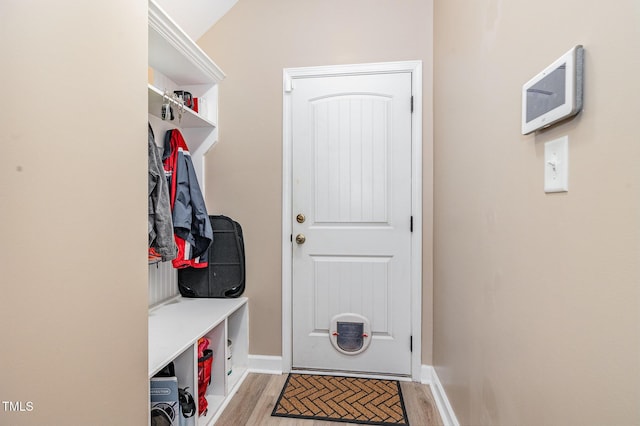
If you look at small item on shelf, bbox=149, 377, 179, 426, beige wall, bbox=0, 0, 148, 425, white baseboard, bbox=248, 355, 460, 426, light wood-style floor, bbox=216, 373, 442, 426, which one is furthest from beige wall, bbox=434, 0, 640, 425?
small item on shelf, bbox=149, 377, 179, 426

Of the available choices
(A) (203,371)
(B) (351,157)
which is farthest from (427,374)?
(B) (351,157)

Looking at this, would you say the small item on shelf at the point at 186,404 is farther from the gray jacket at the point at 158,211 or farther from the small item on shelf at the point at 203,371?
the gray jacket at the point at 158,211

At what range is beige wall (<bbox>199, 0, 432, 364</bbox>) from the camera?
212 centimetres

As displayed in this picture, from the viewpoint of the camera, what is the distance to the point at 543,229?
0.80 metres

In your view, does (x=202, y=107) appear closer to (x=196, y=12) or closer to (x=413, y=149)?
(x=196, y=12)

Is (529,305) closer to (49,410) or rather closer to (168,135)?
(49,410)

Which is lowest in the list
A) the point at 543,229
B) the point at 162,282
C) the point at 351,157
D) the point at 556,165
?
the point at 162,282

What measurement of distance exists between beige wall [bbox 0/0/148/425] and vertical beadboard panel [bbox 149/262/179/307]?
0.98 meters

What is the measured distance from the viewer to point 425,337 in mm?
2100

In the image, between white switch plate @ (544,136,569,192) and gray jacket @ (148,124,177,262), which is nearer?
white switch plate @ (544,136,569,192)

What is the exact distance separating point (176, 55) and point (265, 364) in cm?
203

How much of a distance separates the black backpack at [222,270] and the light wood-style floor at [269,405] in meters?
0.60

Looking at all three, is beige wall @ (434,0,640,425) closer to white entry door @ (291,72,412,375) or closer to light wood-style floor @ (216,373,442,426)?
light wood-style floor @ (216,373,442,426)

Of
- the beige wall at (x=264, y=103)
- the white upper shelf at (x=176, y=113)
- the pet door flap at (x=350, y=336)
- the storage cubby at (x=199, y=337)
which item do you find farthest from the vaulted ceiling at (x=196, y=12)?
the pet door flap at (x=350, y=336)
